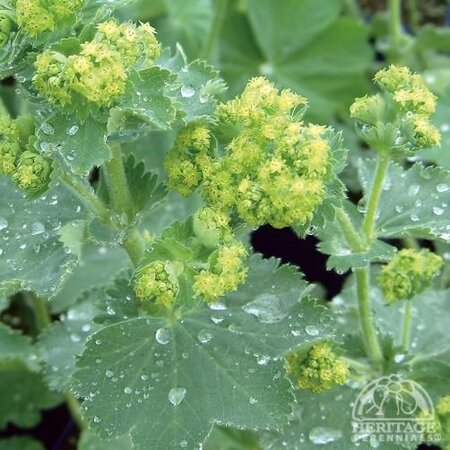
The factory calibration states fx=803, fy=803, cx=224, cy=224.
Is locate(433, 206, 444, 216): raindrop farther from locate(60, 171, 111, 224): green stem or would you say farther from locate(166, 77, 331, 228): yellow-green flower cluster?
locate(60, 171, 111, 224): green stem

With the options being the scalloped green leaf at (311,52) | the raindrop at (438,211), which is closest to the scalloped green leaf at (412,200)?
→ the raindrop at (438,211)

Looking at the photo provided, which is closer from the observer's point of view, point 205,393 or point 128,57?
point 128,57

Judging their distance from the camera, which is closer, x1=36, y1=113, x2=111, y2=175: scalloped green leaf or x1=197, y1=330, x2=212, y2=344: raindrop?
x1=36, y1=113, x2=111, y2=175: scalloped green leaf

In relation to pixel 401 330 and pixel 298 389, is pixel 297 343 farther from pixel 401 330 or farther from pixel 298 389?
pixel 401 330

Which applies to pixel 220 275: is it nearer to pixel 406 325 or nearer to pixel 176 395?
pixel 176 395

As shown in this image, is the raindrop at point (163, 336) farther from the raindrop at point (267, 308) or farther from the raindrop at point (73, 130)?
the raindrop at point (73, 130)

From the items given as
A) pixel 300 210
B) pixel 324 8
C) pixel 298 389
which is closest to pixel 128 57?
pixel 300 210

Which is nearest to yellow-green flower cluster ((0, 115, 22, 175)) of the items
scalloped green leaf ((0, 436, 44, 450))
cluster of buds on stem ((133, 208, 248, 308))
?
cluster of buds on stem ((133, 208, 248, 308))
